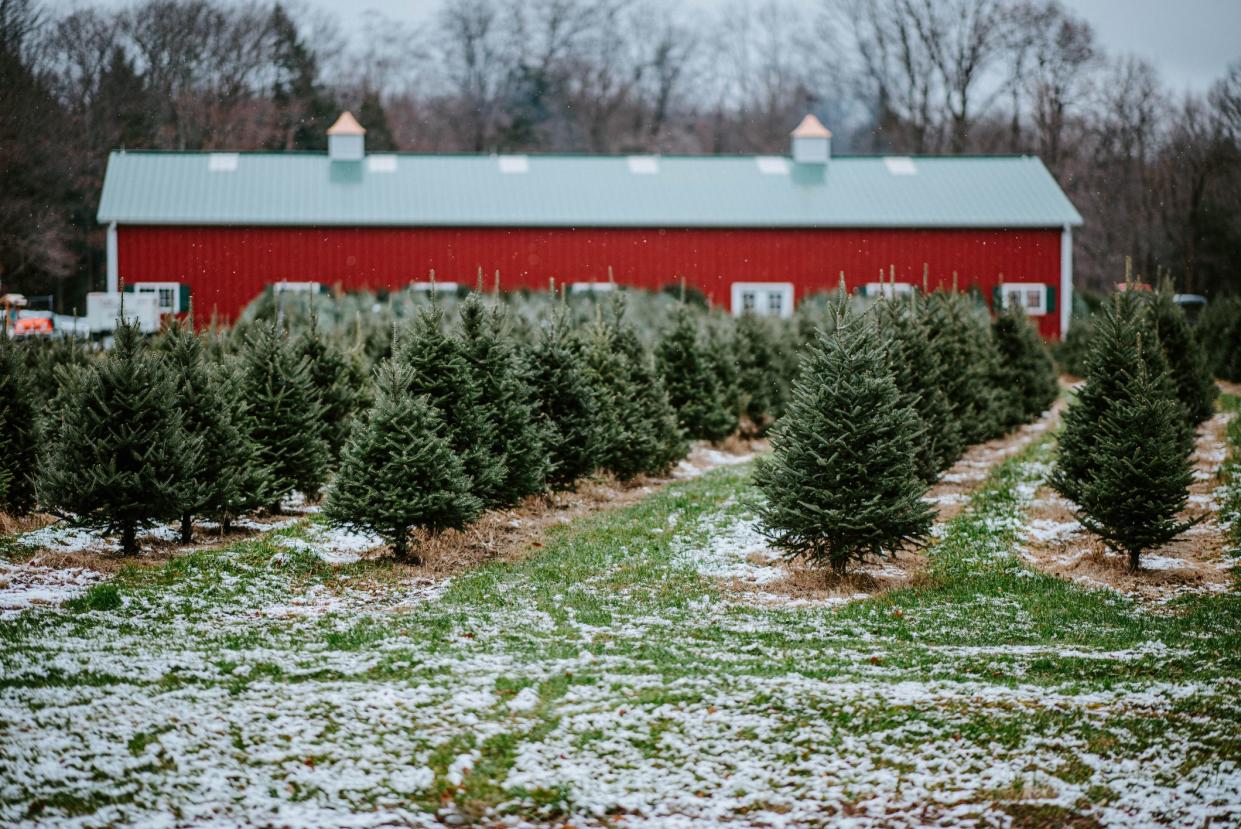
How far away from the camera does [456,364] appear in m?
14.4

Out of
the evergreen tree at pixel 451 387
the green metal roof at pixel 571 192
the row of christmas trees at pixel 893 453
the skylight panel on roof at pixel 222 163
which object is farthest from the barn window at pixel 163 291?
the row of christmas trees at pixel 893 453

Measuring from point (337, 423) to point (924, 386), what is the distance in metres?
8.45

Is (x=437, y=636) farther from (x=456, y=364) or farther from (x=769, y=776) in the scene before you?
(x=456, y=364)

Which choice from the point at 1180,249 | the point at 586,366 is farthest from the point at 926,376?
the point at 1180,249

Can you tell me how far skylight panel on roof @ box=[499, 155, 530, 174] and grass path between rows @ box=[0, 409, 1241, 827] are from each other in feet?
102

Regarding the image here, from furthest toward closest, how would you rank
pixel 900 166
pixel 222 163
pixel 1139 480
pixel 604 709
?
pixel 900 166 → pixel 222 163 → pixel 1139 480 → pixel 604 709

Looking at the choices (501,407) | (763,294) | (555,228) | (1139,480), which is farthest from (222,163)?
(1139,480)

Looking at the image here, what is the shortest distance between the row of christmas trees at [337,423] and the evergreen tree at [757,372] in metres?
4.55

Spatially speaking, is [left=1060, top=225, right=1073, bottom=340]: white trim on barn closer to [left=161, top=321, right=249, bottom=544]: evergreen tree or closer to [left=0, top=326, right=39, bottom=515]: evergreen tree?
[left=161, top=321, right=249, bottom=544]: evergreen tree

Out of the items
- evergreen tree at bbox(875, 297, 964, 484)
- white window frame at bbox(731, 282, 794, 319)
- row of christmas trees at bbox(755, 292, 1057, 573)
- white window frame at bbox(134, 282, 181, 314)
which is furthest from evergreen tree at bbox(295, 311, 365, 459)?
white window frame at bbox(731, 282, 794, 319)

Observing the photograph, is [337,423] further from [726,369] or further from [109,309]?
[109,309]

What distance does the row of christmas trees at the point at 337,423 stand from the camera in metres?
12.8

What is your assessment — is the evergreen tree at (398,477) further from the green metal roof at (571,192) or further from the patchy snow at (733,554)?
the green metal roof at (571,192)

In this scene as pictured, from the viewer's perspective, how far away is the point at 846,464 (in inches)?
476
